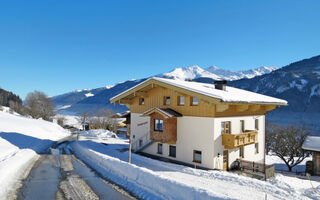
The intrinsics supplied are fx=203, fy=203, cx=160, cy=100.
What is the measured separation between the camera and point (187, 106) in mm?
18844

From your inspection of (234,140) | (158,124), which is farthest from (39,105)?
(234,140)

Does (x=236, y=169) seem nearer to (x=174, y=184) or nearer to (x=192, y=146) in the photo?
(x=192, y=146)

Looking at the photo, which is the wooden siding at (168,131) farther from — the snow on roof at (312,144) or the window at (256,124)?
the snow on roof at (312,144)

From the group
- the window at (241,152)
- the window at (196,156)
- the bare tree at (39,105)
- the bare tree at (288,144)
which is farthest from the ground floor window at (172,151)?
the bare tree at (39,105)

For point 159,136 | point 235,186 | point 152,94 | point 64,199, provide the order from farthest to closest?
point 152,94 < point 159,136 < point 235,186 < point 64,199

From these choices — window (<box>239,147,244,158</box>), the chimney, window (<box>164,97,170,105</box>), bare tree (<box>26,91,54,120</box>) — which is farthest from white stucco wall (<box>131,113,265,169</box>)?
bare tree (<box>26,91,54,120</box>)

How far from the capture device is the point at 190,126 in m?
18.5

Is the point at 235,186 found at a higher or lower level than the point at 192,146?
lower

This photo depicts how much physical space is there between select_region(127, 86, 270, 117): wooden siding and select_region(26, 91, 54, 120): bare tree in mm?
60504

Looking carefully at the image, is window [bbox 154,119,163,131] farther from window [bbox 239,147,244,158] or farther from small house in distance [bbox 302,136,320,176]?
small house in distance [bbox 302,136,320,176]

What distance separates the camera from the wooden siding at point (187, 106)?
17.3m

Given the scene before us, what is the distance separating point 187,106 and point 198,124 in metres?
2.01

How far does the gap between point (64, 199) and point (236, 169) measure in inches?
584

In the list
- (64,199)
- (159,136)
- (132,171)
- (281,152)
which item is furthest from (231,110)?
(281,152)
